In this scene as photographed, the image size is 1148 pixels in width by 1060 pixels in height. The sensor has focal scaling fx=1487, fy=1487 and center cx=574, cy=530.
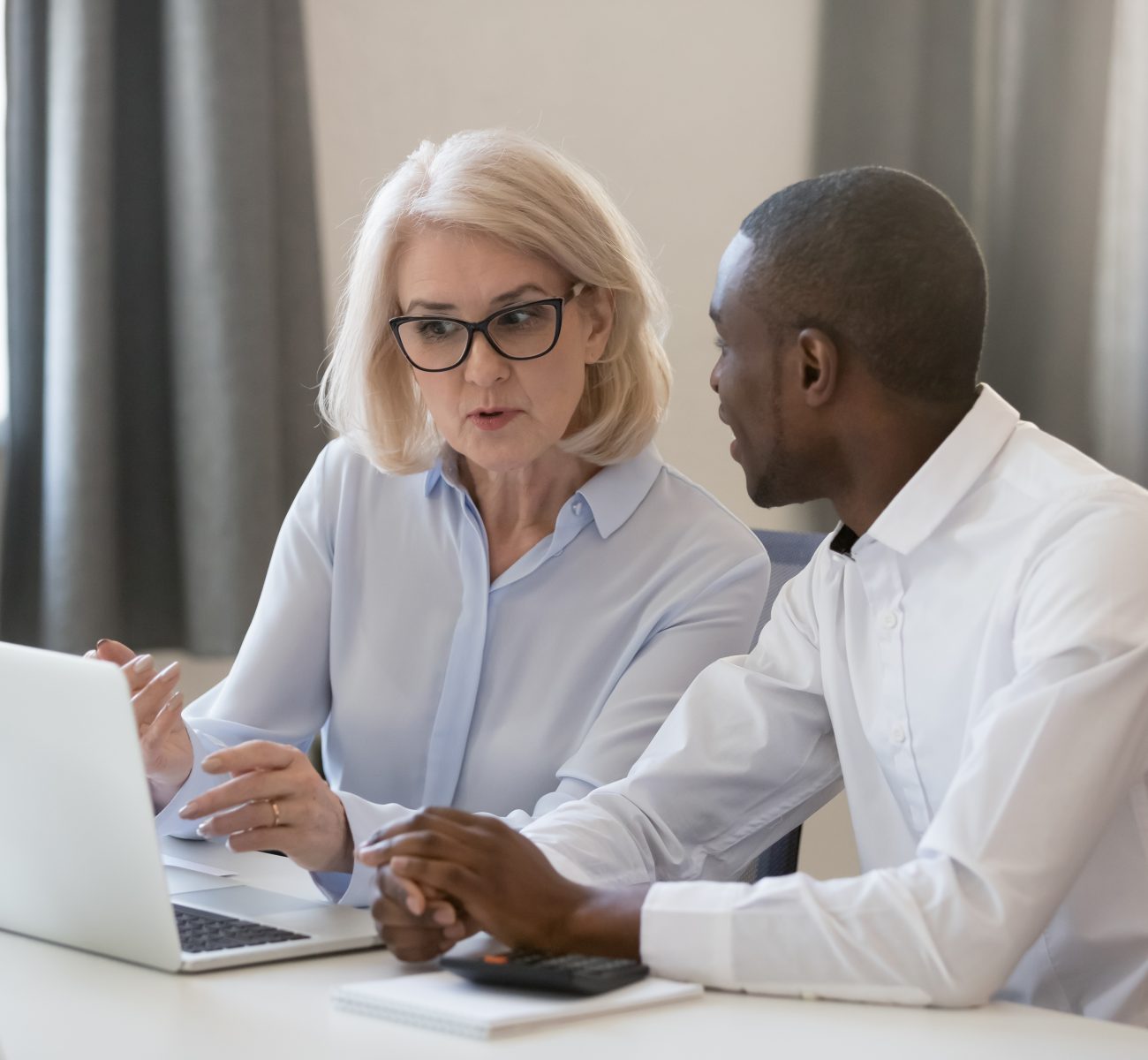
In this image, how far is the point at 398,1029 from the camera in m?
0.90

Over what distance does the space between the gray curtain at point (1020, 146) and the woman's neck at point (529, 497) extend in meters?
1.75

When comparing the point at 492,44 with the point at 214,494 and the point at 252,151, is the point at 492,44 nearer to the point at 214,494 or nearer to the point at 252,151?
the point at 252,151

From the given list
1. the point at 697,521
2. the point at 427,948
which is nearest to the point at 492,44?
the point at 697,521

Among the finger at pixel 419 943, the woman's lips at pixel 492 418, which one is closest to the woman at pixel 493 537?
the woman's lips at pixel 492 418

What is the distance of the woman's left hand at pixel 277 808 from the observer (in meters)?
1.16

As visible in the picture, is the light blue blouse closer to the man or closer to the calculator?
the man

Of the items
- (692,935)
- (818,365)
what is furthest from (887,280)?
(692,935)

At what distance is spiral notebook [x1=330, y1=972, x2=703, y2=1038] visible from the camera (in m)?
0.89

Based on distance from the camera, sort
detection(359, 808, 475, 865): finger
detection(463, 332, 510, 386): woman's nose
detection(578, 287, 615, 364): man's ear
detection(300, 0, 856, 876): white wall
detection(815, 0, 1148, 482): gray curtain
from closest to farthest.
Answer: detection(359, 808, 475, 865): finger < detection(463, 332, 510, 386): woman's nose < detection(578, 287, 615, 364): man's ear < detection(300, 0, 856, 876): white wall < detection(815, 0, 1148, 482): gray curtain

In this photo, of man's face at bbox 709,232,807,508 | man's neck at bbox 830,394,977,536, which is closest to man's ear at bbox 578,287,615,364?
man's face at bbox 709,232,807,508

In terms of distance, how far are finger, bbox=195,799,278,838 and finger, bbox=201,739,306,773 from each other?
0.03m

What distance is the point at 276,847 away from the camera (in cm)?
123

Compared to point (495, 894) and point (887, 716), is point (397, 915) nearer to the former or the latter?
point (495, 894)

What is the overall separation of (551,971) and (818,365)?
21.5 inches
